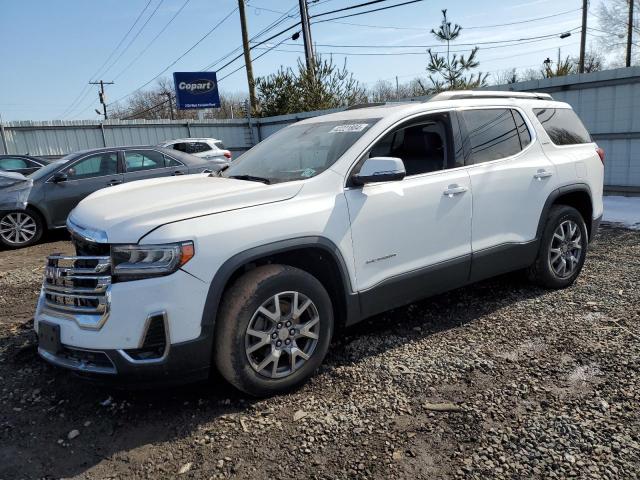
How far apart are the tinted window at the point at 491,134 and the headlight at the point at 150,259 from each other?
249 centimetres

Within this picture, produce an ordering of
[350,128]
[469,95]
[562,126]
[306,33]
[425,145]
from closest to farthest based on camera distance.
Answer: [350,128]
[425,145]
[469,95]
[562,126]
[306,33]

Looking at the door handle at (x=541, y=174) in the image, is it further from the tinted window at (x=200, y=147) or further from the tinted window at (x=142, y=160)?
the tinted window at (x=200, y=147)

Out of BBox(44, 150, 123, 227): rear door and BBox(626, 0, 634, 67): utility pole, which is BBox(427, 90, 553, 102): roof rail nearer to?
BBox(44, 150, 123, 227): rear door

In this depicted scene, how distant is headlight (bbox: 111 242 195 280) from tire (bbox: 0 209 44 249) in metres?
6.40

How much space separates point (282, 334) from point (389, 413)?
30.5 inches

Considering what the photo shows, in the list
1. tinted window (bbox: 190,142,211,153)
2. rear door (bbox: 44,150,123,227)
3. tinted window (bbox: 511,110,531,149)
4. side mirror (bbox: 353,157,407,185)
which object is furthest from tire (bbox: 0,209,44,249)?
tinted window (bbox: 190,142,211,153)

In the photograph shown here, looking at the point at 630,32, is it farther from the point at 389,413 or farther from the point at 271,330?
the point at 271,330

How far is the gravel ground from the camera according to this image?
247cm

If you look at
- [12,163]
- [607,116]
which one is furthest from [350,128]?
[12,163]

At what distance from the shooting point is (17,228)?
786 cm

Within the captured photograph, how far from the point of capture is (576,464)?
2.37 m

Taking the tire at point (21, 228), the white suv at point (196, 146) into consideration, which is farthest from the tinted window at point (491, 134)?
the white suv at point (196, 146)

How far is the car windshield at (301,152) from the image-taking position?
3.43 m

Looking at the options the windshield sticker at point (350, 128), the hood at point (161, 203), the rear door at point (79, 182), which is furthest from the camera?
the rear door at point (79, 182)
